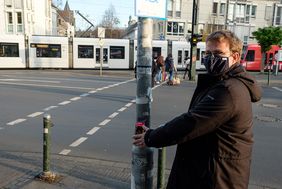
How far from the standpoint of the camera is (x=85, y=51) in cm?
2898

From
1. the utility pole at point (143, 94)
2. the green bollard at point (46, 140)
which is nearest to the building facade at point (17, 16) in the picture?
the green bollard at point (46, 140)

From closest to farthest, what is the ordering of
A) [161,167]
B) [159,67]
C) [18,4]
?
[161,167] → [159,67] → [18,4]

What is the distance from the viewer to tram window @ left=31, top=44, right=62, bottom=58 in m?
27.8

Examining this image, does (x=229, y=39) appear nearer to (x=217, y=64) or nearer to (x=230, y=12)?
(x=217, y=64)

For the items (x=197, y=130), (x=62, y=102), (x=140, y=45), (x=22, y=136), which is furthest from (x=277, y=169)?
(x=62, y=102)

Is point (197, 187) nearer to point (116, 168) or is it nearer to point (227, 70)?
point (227, 70)

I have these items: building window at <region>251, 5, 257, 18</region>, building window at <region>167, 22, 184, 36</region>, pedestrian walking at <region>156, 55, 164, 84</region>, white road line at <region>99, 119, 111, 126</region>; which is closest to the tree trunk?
building window at <region>167, 22, 184, 36</region>

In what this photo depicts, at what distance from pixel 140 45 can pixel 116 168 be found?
2.47 metres

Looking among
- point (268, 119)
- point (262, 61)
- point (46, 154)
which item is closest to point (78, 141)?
point (46, 154)

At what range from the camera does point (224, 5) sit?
4656cm

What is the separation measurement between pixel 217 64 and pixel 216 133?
1.50 feet

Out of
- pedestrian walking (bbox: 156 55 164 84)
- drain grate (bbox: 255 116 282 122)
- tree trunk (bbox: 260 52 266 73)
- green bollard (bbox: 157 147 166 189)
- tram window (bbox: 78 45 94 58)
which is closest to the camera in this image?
green bollard (bbox: 157 147 166 189)

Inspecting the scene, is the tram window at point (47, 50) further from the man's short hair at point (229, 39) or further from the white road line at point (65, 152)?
the man's short hair at point (229, 39)

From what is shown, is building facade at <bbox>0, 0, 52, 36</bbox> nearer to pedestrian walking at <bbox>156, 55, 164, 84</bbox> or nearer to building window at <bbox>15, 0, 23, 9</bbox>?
building window at <bbox>15, 0, 23, 9</bbox>
